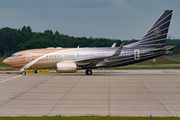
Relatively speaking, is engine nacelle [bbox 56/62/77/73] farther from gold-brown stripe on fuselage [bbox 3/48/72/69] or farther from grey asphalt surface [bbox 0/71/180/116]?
grey asphalt surface [bbox 0/71/180/116]

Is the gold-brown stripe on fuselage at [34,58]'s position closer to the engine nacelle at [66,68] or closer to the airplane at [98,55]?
the airplane at [98,55]

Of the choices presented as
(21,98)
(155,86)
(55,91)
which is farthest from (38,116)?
→ (155,86)

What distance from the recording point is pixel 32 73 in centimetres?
3966

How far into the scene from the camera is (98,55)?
36.2 meters

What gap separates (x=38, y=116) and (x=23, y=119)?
945mm

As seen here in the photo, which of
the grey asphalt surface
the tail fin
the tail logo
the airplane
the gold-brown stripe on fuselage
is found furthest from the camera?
the tail logo

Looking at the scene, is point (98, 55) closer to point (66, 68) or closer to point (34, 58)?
point (66, 68)

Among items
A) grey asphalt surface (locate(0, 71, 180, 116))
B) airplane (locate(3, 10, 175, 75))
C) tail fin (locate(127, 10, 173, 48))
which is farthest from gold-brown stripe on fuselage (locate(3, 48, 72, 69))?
tail fin (locate(127, 10, 173, 48))

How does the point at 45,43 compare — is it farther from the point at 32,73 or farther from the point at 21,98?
the point at 21,98

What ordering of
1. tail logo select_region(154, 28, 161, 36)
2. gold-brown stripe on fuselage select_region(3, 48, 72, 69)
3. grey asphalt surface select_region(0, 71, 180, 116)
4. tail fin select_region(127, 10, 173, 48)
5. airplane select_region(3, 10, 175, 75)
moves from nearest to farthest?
grey asphalt surface select_region(0, 71, 180, 116) → airplane select_region(3, 10, 175, 75) → gold-brown stripe on fuselage select_region(3, 48, 72, 69) → tail fin select_region(127, 10, 173, 48) → tail logo select_region(154, 28, 161, 36)

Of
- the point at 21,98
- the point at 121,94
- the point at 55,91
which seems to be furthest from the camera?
the point at 55,91

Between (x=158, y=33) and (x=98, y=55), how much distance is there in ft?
29.7

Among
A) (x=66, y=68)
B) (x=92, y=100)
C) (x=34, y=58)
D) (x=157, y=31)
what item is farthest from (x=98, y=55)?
(x=92, y=100)

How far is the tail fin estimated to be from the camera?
36.7 m
